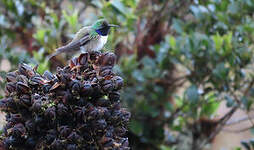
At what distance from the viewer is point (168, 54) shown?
3578 mm

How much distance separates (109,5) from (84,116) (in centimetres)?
214

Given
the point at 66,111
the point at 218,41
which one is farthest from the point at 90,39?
the point at 218,41

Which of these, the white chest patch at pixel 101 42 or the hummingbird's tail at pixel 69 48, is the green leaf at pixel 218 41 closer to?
the white chest patch at pixel 101 42

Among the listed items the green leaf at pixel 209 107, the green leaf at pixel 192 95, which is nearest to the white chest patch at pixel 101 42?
the green leaf at pixel 192 95

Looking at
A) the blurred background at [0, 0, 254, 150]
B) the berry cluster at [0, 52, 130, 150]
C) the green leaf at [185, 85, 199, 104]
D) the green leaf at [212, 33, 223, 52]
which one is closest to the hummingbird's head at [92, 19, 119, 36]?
the blurred background at [0, 0, 254, 150]

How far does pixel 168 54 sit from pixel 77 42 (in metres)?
1.44

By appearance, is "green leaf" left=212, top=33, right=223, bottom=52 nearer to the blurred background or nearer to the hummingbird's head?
the blurred background

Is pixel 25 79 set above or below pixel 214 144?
below

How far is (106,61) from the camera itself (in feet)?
5.16

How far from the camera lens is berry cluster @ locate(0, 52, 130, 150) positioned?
1426 millimetres

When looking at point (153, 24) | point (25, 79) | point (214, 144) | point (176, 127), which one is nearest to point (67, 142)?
point (25, 79)

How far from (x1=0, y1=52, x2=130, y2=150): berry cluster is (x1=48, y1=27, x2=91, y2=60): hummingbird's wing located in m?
0.61

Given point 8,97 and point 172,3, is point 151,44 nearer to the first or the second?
point 172,3

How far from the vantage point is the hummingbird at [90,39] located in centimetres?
221
